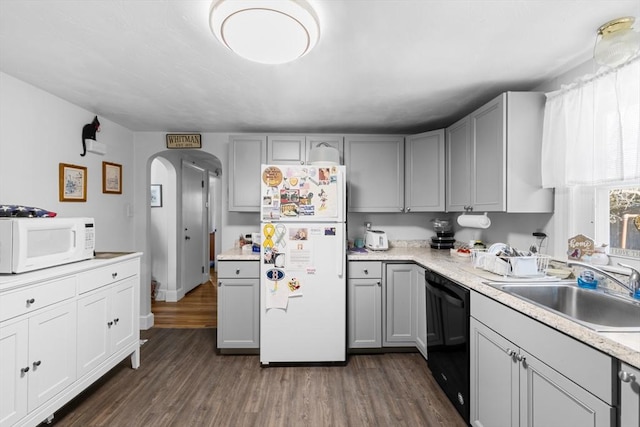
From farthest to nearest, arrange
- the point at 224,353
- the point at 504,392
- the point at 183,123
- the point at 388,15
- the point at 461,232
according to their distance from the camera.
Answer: the point at 461,232 → the point at 183,123 → the point at 224,353 → the point at 504,392 → the point at 388,15

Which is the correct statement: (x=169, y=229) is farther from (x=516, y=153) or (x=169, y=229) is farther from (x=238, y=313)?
(x=516, y=153)

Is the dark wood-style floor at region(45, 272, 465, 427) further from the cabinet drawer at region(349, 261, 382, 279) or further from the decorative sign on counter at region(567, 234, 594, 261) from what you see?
the decorative sign on counter at region(567, 234, 594, 261)

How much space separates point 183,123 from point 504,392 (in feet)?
11.1

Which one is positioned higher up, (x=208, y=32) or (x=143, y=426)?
(x=208, y=32)

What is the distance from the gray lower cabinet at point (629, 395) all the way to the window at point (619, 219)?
0.99 m

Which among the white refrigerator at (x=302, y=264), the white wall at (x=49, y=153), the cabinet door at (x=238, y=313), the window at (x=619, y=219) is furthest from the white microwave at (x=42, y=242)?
the window at (x=619, y=219)

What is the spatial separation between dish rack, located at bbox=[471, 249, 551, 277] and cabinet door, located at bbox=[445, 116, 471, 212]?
0.71 meters

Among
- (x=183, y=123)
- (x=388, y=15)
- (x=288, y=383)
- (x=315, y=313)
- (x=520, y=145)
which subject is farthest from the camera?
(x=183, y=123)

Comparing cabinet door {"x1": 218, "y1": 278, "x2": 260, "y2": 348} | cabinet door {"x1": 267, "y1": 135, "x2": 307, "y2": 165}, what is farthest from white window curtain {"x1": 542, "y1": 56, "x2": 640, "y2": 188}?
cabinet door {"x1": 218, "y1": 278, "x2": 260, "y2": 348}

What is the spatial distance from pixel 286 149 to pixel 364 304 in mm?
1771

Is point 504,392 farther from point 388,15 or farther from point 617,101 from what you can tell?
point 388,15

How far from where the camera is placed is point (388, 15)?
1.34 metres

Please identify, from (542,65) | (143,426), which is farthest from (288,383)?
(542,65)

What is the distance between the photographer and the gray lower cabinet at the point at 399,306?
2.76 m
